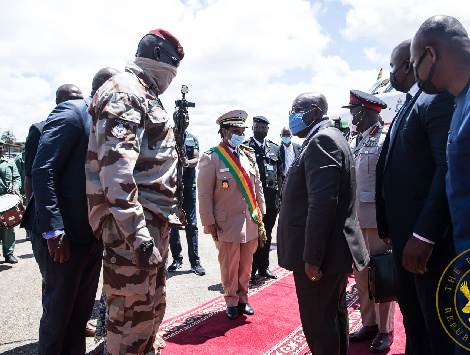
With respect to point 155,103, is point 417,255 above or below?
below

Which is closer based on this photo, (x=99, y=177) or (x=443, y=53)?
(x=443, y=53)

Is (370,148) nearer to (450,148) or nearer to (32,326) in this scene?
(450,148)

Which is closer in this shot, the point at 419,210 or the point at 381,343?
the point at 419,210

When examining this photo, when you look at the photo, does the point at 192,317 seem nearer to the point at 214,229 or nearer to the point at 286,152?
the point at 214,229

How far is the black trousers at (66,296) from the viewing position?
8.16ft

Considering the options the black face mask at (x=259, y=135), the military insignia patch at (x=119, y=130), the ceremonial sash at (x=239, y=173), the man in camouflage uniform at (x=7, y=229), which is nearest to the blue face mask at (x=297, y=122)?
the military insignia patch at (x=119, y=130)

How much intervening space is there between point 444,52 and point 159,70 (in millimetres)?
1726

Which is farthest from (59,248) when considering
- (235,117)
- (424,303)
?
(235,117)

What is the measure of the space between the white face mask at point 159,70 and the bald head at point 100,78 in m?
0.77

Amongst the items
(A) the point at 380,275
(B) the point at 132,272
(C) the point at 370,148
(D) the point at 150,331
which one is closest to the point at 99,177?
(B) the point at 132,272

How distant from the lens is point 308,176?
2.52 metres

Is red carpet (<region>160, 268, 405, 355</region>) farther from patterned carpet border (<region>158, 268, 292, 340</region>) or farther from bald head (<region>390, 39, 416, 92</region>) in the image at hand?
bald head (<region>390, 39, 416, 92</region>)

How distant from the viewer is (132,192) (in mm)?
2094

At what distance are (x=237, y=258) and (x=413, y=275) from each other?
2296 millimetres
